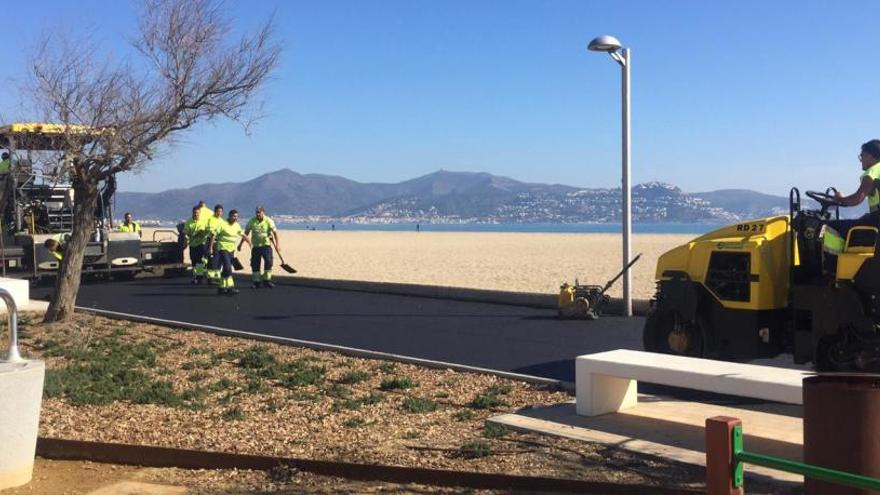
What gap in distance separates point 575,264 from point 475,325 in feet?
51.7

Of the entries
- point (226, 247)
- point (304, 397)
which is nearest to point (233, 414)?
point (304, 397)

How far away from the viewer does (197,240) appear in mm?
19375

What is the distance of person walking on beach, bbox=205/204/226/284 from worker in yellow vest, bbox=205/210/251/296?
0.20m

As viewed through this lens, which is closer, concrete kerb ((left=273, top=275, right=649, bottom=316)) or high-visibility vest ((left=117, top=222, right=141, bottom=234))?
concrete kerb ((left=273, top=275, right=649, bottom=316))

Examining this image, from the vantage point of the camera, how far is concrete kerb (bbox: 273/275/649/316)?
14461mm

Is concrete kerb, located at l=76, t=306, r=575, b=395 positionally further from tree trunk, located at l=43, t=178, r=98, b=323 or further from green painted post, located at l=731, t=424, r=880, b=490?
green painted post, located at l=731, t=424, r=880, b=490

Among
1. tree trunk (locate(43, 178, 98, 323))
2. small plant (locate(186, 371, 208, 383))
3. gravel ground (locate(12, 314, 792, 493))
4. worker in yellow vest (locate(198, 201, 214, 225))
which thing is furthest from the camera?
worker in yellow vest (locate(198, 201, 214, 225))

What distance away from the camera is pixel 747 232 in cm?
809

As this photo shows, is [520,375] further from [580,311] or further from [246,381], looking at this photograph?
[580,311]

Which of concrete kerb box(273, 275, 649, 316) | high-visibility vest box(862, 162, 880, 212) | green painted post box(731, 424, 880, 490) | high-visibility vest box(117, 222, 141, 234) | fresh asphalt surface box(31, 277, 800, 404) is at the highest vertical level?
high-visibility vest box(862, 162, 880, 212)

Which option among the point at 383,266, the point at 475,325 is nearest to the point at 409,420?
the point at 475,325

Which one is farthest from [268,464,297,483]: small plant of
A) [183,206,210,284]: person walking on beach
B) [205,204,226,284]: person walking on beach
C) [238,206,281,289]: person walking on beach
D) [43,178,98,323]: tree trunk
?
[183,206,210,284]: person walking on beach

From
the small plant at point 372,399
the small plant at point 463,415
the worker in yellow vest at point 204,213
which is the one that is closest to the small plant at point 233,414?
the small plant at point 372,399

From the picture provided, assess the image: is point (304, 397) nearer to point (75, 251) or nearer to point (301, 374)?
point (301, 374)
